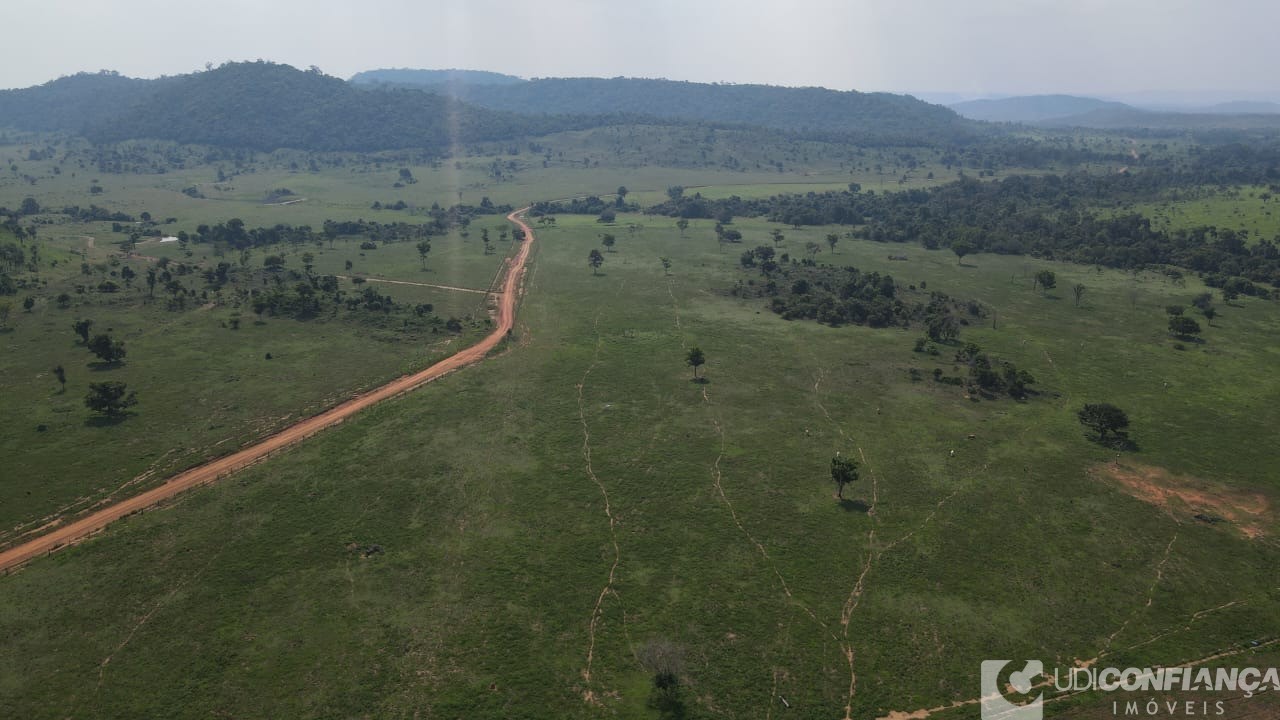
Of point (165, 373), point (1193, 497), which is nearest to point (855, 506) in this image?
point (1193, 497)

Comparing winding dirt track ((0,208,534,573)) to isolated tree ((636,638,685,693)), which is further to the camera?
winding dirt track ((0,208,534,573))

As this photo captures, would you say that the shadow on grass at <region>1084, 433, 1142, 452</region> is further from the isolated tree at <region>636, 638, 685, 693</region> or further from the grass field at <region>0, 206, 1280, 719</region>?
the isolated tree at <region>636, 638, 685, 693</region>

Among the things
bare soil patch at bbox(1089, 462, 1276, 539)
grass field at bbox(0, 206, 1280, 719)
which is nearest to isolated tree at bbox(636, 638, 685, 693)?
grass field at bbox(0, 206, 1280, 719)

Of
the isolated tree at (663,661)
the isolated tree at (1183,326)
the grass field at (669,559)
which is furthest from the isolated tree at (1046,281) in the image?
the isolated tree at (663,661)

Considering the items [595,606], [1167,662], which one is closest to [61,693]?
[595,606]

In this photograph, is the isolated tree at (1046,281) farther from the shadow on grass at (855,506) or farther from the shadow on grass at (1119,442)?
the shadow on grass at (855,506)

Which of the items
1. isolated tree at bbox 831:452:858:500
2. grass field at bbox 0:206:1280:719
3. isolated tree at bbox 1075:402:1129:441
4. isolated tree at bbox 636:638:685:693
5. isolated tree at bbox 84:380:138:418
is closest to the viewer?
isolated tree at bbox 636:638:685:693
